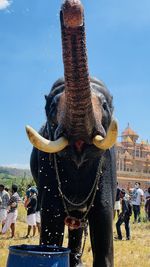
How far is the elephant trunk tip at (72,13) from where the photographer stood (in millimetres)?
3237

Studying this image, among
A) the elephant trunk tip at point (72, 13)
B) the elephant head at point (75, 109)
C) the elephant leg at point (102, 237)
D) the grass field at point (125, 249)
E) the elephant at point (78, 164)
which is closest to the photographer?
the elephant trunk tip at point (72, 13)

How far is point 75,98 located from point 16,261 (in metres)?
1.29

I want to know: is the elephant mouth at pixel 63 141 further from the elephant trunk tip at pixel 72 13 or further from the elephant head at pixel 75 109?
the elephant trunk tip at pixel 72 13

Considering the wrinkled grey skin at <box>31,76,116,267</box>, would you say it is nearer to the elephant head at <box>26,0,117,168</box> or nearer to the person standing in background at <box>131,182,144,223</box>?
the elephant head at <box>26,0,117,168</box>

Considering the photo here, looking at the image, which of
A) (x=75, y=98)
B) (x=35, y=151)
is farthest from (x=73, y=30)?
(x=35, y=151)

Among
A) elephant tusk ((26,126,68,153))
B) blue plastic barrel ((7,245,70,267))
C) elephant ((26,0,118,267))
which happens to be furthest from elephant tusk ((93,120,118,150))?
blue plastic barrel ((7,245,70,267))

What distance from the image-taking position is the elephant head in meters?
3.41

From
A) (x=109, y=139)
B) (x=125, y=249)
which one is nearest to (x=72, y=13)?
(x=109, y=139)

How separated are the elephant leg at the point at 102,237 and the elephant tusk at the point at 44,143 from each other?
3.26 ft

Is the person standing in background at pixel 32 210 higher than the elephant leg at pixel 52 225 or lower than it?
higher

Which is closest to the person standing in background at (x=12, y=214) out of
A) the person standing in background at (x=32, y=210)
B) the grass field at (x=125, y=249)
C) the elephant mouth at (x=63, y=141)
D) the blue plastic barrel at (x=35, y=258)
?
the grass field at (x=125, y=249)

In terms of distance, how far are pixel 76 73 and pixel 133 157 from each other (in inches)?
2359

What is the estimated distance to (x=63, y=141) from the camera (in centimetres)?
411

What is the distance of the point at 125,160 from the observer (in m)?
60.7
